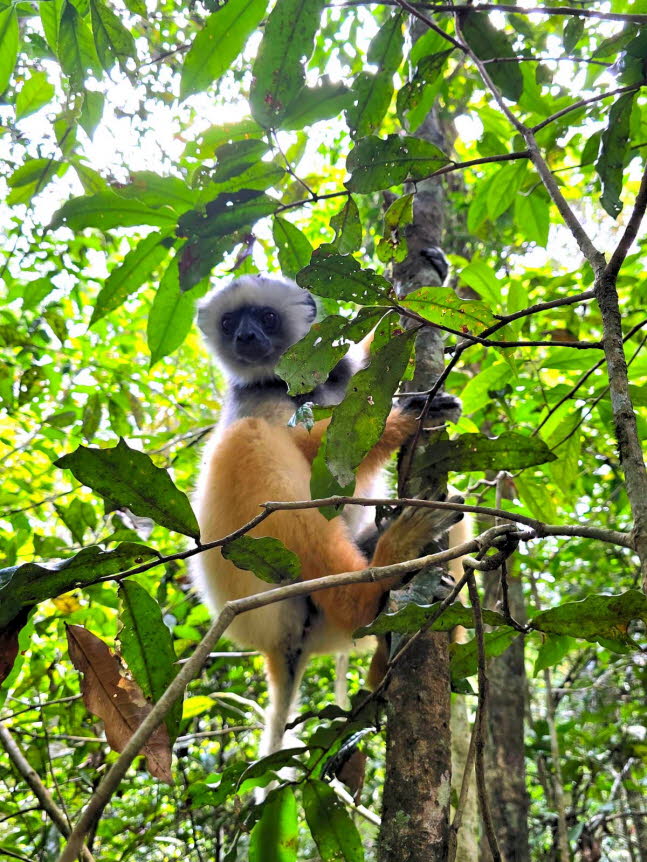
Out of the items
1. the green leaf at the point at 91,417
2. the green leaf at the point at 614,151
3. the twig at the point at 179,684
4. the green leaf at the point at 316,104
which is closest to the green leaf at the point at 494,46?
the green leaf at the point at 316,104

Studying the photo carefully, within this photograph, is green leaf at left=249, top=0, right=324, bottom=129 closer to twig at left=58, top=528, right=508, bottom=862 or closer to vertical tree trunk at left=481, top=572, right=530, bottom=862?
twig at left=58, top=528, right=508, bottom=862

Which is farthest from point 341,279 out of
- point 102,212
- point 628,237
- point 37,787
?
point 37,787

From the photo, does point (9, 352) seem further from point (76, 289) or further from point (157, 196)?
point (157, 196)

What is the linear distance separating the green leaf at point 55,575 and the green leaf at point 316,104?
1274 millimetres

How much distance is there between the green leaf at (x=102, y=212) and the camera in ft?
6.86

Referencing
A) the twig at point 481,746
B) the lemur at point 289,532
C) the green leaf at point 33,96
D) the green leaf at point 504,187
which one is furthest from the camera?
the lemur at point 289,532

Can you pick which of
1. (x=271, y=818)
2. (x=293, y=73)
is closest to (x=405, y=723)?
(x=271, y=818)

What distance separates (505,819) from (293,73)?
164 inches

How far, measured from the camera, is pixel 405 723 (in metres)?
1.68

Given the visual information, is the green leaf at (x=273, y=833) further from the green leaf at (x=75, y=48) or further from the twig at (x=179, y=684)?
the green leaf at (x=75, y=48)

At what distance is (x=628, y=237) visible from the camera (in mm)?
1071

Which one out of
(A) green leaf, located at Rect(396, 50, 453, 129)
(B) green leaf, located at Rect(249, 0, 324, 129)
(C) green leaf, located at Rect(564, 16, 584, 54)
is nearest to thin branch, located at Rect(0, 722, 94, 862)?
(B) green leaf, located at Rect(249, 0, 324, 129)

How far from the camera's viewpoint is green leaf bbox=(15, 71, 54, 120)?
98.0 inches

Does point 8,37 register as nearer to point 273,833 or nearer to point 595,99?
point 595,99
